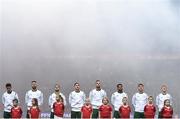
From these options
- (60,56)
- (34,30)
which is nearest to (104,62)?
(60,56)

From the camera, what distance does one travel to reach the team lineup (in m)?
10.2

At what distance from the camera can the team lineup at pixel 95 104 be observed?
10.2 m

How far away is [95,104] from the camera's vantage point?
34.9 ft

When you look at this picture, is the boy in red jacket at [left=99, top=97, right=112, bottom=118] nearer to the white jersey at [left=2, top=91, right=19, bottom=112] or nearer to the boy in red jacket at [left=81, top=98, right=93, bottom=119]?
the boy in red jacket at [left=81, top=98, right=93, bottom=119]

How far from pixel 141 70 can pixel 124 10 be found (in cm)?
146

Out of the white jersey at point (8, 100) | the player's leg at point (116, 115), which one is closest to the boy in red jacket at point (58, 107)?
the white jersey at point (8, 100)

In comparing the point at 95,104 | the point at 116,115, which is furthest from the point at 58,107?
the point at 116,115

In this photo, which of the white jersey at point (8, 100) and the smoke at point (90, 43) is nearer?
the white jersey at point (8, 100)

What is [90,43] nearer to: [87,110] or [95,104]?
[95,104]

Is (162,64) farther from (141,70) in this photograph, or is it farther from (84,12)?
(84,12)

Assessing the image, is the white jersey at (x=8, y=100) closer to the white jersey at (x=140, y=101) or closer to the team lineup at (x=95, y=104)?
the team lineup at (x=95, y=104)

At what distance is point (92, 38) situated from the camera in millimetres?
12086

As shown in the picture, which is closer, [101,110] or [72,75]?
[101,110]

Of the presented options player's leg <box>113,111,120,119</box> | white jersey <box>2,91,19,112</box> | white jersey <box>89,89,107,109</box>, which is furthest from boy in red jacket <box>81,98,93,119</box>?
white jersey <box>2,91,19,112</box>
